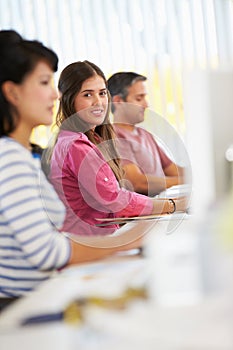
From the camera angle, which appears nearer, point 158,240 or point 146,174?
point 158,240

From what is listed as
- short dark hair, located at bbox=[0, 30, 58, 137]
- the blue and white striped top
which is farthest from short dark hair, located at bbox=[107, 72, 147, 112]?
the blue and white striped top

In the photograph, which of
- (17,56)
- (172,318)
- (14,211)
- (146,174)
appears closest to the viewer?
(172,318)

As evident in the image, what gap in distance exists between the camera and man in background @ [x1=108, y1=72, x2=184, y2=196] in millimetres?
1413

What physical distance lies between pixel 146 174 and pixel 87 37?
40cm

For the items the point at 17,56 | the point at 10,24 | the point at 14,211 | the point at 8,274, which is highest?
the point at 10,24

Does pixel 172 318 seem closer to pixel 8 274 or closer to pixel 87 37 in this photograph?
pixel 8 274

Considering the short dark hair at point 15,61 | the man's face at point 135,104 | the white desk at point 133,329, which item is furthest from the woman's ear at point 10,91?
the man's face at point 135,104

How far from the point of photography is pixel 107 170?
1.17 m

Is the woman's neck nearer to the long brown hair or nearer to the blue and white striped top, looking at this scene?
the blue and white striped top

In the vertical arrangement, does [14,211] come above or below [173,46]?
below

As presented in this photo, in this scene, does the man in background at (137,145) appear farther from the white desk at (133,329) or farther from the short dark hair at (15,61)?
the white desk at (133,329)

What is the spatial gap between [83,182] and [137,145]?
466 millimetres

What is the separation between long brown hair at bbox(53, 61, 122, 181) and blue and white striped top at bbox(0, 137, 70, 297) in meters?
0.27

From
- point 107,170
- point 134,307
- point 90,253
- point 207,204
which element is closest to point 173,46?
Answer: point 107,170
